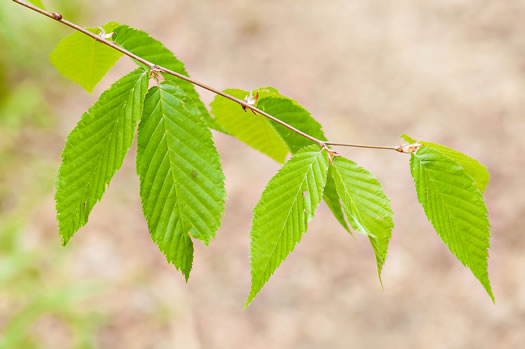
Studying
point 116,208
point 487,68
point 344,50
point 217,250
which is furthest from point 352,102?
point 116,208

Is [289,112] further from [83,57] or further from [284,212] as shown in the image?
[83,57]

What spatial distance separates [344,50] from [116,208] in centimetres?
234

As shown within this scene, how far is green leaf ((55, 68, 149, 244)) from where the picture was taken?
0.56 meters

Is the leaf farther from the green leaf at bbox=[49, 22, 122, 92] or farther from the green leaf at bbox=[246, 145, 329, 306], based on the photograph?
the green leaf at bbox=[49, 22, 122, 92]

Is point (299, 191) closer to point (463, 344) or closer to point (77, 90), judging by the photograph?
point (463, 344)

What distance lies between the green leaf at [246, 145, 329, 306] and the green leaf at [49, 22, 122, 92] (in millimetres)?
334

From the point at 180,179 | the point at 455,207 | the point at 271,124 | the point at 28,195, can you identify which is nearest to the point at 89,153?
the point at 180,179

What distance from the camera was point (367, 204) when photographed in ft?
1.90

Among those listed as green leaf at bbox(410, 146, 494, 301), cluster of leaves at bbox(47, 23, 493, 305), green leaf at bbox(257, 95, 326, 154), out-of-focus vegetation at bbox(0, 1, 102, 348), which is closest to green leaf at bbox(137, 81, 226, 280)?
cluster of leaves at bbox(47, 23, 493, 305)

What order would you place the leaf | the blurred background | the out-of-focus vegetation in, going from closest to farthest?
the leaf
the out-of-focus vegetation
the blurred background

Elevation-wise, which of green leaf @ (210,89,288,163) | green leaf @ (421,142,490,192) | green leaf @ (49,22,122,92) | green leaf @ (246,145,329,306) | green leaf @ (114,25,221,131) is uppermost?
green leaf @ (49,22,122,92)

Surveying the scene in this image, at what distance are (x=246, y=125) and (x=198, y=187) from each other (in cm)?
19

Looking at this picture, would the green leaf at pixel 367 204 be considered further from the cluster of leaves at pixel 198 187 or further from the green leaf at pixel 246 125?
the green leaf at pixel 246 125

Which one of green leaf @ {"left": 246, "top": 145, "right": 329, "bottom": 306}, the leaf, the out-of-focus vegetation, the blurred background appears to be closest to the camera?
green leaf @ {"left": 246, "top": 145, "right": 329, "bottom": 306}
